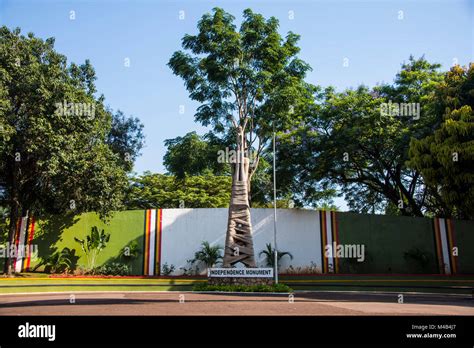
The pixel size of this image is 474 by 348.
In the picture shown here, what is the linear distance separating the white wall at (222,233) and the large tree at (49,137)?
12.5ft

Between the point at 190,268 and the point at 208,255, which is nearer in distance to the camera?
the point at 208,255

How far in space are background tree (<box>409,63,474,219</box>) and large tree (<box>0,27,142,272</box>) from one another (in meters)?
16.3

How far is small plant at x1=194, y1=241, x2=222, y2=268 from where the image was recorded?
72.7 feet

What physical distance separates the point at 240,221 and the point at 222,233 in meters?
4.24

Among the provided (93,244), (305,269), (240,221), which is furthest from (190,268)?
(305,269)

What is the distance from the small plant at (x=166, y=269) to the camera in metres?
22.5

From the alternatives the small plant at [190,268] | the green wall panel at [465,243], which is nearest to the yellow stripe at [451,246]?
the green wall panel at [465,243]

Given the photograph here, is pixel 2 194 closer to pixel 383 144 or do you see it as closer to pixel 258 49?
pixel 258 49

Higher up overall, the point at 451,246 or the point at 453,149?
the point at 453,149

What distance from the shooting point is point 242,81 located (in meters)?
20.2

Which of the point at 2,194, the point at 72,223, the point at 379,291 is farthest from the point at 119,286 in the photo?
the point at 379,291

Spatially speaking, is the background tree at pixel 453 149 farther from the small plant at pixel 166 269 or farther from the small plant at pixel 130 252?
the small plant at pixel 130 252

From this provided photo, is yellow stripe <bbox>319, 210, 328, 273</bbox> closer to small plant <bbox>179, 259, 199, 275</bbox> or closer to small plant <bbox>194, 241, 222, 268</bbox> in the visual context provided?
small plant <bbox>194, 241, 222, 268</bbox>

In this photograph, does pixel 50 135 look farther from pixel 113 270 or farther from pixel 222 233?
pixel 222 233
